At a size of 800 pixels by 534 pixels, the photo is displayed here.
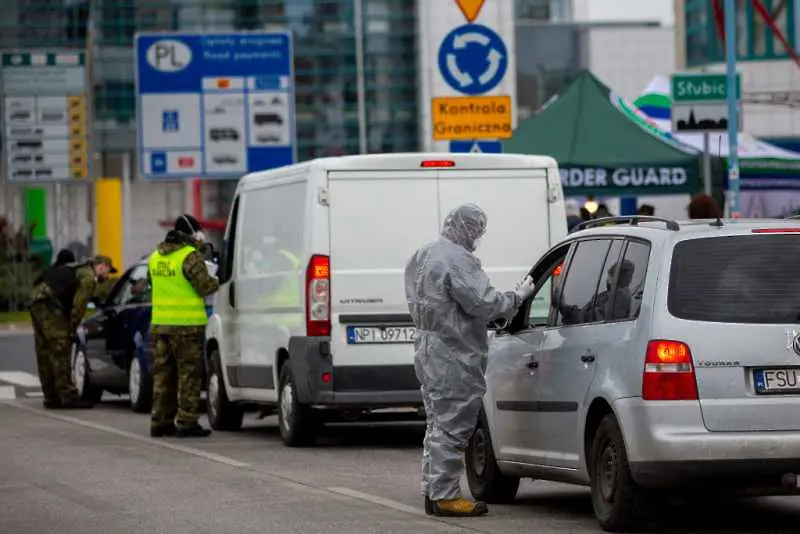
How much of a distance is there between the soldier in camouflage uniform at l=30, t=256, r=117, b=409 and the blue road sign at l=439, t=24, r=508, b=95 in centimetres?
448

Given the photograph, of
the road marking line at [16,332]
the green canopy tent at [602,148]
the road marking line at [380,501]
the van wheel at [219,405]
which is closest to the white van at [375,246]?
the van wheel at [219,405]

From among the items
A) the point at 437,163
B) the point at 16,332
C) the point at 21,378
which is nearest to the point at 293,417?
the point at 437,163

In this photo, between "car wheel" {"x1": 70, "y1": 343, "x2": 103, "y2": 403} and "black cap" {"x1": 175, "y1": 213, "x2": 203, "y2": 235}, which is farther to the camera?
"car wheel" {"x1": 70, "y1": 343, "x2": 103, "y2": 403}

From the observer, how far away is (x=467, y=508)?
1109 centimetres

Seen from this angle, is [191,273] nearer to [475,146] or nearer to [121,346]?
[121,346]

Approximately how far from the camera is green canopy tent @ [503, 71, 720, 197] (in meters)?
28.0

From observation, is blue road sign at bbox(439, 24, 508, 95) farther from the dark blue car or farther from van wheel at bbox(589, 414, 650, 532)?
van wheel at bbox(589, 414, 650, 532)

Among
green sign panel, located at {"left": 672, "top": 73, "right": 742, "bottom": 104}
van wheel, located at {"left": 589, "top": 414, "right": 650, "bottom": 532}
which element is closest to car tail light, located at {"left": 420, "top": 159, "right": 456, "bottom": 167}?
van wheel, located at {"left": 589, "top": 414, "right": 650, "bottom": 532}

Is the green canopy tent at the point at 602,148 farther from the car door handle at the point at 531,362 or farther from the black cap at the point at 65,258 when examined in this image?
the car door handle at the point at 531,362

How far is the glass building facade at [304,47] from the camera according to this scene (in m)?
80.9

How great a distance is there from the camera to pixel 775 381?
9.67 meters

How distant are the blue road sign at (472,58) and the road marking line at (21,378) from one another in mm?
8366

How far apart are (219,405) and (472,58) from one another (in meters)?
4.73

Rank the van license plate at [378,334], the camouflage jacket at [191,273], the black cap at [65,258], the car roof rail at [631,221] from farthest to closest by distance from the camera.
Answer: the black cap at [65,258], the camouflage jacket at [191,273], the van license plate at [378,334], the car roof rail at [631,221]
